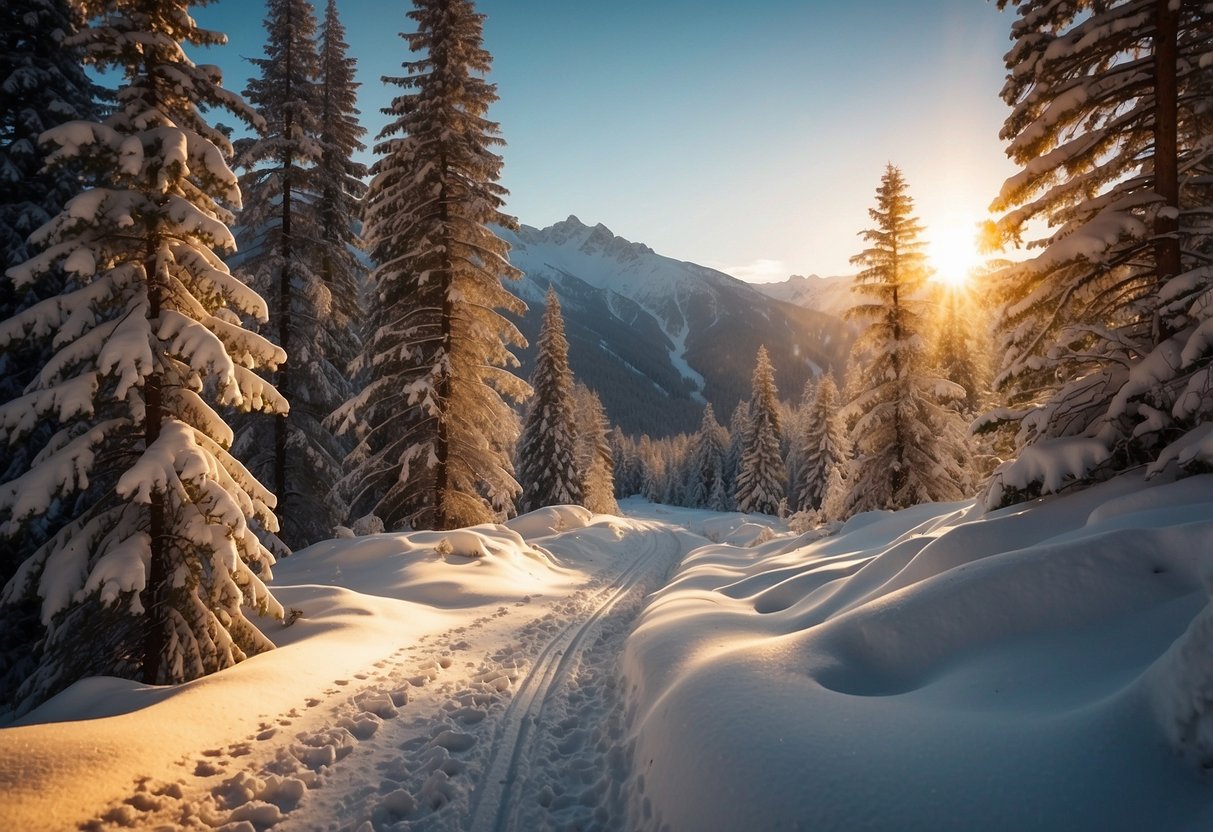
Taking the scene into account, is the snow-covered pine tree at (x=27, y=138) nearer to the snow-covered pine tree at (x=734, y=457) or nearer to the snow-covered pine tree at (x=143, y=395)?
the snow-covered pine tree at (x=143, y=395)

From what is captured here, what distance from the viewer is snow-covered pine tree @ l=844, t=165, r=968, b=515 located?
55.0 feet

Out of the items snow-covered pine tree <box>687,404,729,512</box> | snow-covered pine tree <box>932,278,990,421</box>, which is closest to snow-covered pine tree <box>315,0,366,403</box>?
snow-covered pine tree <box>932,278,990,421</box>

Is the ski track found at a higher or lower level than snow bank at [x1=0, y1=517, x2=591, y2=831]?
lower

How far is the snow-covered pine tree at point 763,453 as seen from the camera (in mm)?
46406

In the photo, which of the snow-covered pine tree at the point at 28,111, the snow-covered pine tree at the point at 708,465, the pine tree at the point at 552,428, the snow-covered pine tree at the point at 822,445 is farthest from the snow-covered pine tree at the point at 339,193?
the snow-covered pine tree at the point at 708,465

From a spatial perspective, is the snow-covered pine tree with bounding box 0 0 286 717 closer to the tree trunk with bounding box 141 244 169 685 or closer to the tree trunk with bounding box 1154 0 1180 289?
the tree trunk with bounding box 141 244 169 685

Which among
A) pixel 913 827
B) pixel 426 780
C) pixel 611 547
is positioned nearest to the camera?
pixel 913 827

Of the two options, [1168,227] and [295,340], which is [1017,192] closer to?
[1168,227]

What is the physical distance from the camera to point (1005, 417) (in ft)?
24.2

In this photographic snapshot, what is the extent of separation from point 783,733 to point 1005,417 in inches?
250

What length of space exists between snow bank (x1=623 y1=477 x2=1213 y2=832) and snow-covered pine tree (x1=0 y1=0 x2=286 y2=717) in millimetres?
5302

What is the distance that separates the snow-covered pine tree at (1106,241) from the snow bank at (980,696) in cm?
77

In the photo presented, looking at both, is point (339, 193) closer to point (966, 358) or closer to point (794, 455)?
point (966, 358)

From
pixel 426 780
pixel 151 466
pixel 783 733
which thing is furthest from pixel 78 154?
pixel 783 733
